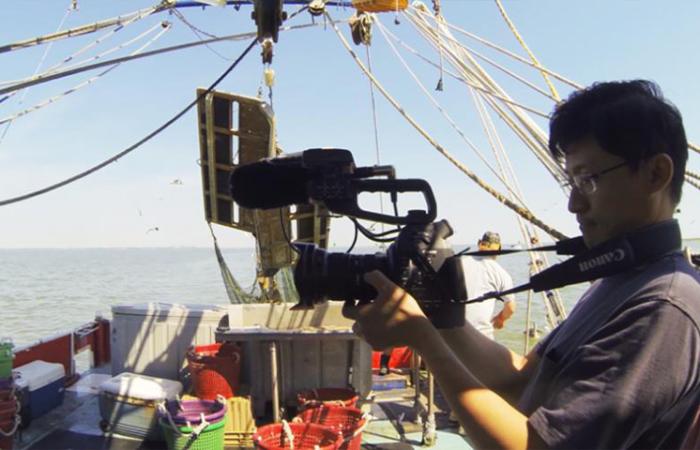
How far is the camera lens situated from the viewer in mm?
1292

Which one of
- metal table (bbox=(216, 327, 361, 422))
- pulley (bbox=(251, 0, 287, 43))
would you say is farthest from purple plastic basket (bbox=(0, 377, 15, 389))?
pulley (bbox=(251, 0, 287, 43))

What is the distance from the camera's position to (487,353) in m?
1.42

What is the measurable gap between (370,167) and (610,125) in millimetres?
537

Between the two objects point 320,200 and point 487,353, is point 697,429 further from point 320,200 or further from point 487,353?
point 320,200

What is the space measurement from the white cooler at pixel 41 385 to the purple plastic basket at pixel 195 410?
1.46m

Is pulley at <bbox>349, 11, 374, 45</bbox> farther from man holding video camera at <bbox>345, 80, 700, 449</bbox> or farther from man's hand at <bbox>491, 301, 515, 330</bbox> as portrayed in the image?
man holding video camera at <bbox>345, 80, 700, 449</bbox>

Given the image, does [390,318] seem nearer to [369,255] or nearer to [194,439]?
[369,255]

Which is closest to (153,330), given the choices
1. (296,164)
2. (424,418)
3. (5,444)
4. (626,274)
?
(5,444)

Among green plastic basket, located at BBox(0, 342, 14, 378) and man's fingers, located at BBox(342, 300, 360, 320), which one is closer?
man's fingers, located at BBox(342, 300, 360, 320)

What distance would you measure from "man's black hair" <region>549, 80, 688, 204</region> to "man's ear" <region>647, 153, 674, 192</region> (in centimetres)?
1

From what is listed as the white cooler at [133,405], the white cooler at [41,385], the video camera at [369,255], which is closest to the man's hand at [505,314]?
the white cooler at [133,405]

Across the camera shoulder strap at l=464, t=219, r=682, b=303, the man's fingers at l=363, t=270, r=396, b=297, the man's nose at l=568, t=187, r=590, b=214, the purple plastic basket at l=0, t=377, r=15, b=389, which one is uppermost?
the man's nose at l=568, t=187, r=590, b=214

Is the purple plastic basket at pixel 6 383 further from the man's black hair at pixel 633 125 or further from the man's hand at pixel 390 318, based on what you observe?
the man's black hair at pixel 633 125

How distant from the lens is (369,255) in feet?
4.33
